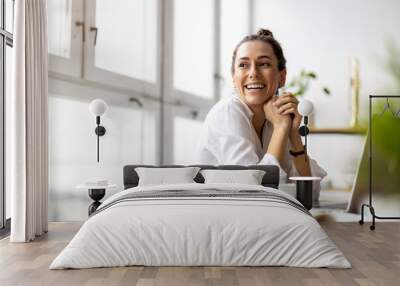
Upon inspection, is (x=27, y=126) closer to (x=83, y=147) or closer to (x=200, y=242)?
(x=83, y=147)

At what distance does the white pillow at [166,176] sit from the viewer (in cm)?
517

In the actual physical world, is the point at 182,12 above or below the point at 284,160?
above

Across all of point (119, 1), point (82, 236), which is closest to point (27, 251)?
point (82, 236)

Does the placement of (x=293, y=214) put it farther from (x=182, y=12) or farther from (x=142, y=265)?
(x=182, y=12)

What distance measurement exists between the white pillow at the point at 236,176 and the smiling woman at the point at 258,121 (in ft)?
1.08

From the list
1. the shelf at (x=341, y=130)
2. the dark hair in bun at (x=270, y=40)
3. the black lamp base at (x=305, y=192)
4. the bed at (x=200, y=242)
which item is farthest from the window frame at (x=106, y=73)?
the bed at (x=200, y=242)

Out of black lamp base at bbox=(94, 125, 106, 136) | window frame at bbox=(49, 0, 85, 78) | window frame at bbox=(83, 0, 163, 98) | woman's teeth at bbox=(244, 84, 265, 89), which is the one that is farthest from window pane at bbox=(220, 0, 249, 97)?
window frame at bbox=(49, 0, 85, 78)

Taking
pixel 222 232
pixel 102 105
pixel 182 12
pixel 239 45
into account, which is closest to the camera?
pixel 222 232

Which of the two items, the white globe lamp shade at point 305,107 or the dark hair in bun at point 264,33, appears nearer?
the white globe lamp shade at point 305,107

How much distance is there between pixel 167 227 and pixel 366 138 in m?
2.92

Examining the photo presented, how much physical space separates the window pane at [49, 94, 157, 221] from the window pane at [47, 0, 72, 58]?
0.45 metres

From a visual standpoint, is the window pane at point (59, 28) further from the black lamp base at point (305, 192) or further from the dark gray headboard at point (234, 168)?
the black lamp base at point (305, 192)

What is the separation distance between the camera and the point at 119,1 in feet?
20.4

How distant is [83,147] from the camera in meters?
5.94
